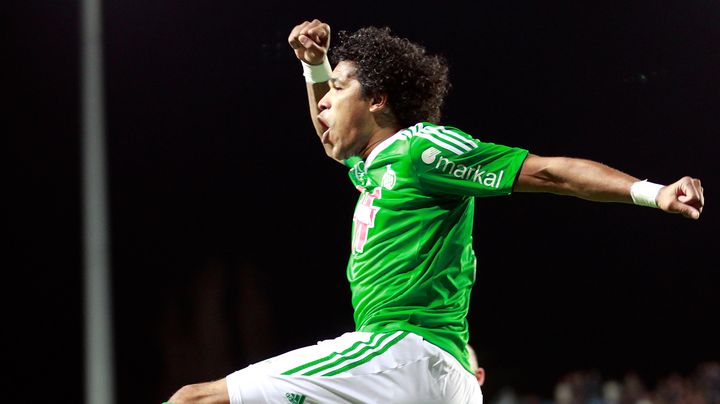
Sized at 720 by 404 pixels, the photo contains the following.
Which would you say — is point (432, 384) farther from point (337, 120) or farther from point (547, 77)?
point (547, 77)

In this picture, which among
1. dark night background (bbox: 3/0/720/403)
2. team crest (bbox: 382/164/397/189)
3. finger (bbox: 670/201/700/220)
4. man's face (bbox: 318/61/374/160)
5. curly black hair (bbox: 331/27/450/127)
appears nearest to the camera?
finger (bbox: 670/201/700/220)

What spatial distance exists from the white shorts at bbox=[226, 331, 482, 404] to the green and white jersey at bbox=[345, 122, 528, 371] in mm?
73

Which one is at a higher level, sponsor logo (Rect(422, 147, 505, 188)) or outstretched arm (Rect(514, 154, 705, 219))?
sponsor logo (Rect(422, 147, 505, 188))

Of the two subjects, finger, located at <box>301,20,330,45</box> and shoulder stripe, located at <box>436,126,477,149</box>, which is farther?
finger, located at <box>301,20,330,45</box>

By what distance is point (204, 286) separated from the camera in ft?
32.2

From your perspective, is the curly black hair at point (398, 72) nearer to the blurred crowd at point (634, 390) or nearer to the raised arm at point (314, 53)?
the raised arm at point (314, 53)

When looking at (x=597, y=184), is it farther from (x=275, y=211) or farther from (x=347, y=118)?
(x=275, y=211)

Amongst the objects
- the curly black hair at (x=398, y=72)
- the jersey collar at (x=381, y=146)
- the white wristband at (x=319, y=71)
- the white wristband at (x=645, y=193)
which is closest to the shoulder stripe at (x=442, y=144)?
the jersey collar at (x=381, y=146)

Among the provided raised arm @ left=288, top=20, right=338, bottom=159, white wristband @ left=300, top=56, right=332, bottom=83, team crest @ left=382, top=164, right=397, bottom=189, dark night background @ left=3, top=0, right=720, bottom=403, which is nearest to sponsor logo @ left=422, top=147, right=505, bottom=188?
team crest @ left=382, top=164, right=397, bottom=189

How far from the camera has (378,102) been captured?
368 centimetres

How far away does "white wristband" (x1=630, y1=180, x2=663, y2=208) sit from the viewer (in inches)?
113

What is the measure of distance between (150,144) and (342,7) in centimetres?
349

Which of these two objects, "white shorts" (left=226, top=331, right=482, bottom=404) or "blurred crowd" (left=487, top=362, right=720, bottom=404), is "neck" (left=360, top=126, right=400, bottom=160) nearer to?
"white shorts" (left=226, top=331, right=482, bottom=404)

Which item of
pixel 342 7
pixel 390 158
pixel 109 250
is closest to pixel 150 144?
pixel 109 250
